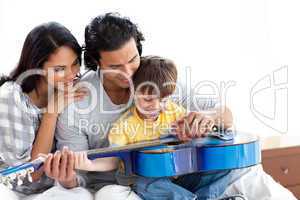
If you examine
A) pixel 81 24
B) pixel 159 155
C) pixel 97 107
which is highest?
pixel 81 24

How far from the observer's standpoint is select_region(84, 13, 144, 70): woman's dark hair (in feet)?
4.58

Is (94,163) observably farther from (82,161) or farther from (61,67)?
(61,67)

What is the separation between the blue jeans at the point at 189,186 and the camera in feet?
4.47

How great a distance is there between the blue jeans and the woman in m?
0.36

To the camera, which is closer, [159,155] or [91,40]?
[159,155]

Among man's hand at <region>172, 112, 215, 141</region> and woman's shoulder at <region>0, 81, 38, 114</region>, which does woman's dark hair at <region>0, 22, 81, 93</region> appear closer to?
woman's shoulder at <region>0, 81, 38, 114</region>

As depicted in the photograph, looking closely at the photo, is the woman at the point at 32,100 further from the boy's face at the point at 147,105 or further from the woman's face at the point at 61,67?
the boy's face at the point at 147,105

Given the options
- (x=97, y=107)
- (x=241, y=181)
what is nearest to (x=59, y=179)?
(x=97, y=107)

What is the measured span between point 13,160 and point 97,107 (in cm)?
34

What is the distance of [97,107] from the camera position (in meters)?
1.53

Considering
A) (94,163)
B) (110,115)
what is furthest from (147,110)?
Result: (94,163)

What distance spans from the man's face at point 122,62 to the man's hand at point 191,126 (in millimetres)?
227

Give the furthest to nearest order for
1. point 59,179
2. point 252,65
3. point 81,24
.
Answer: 1. point 252,65
2. point 81,24
3. point 59,179

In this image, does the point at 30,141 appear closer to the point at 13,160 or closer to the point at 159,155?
A: the point at 13,160
